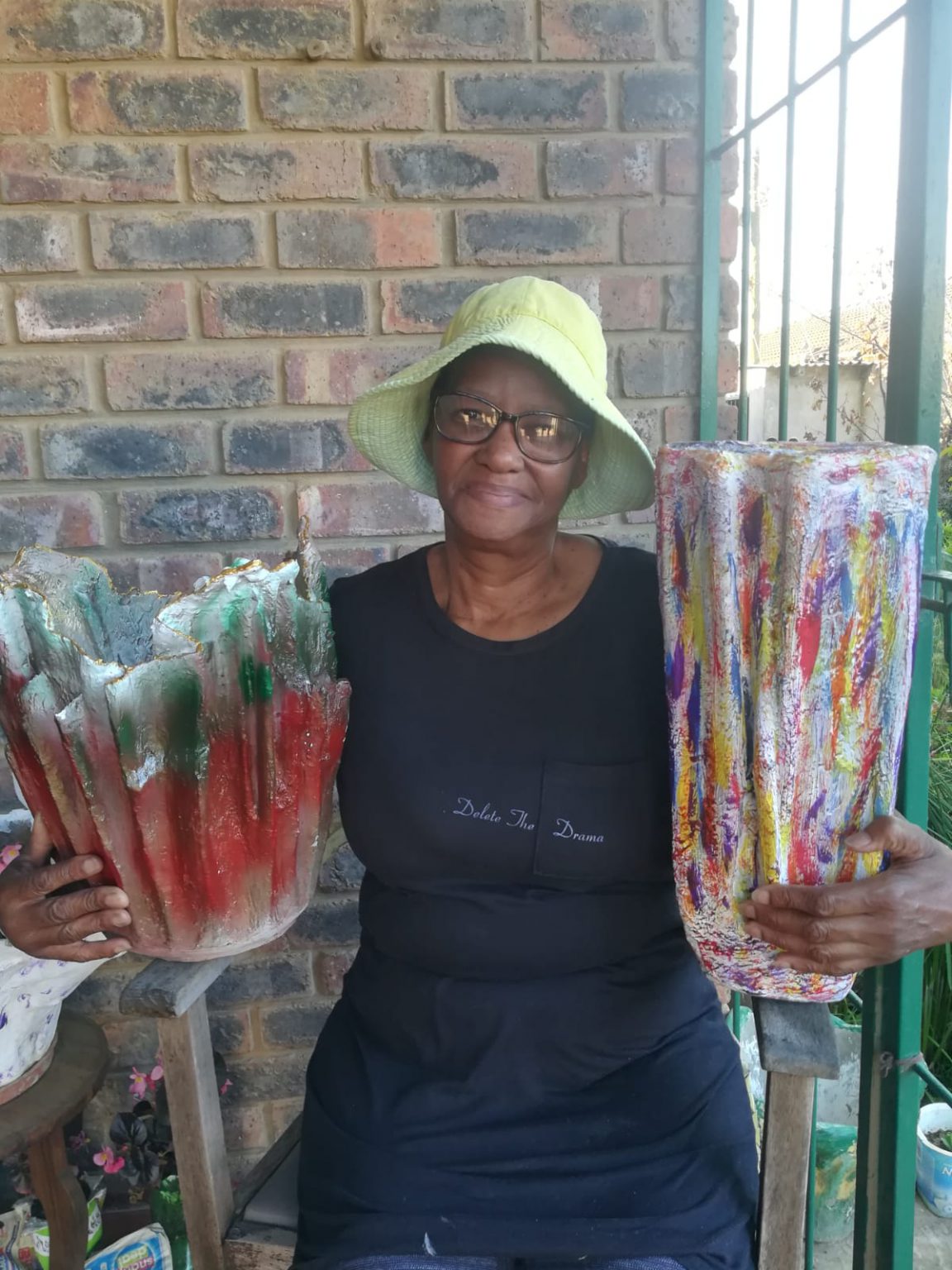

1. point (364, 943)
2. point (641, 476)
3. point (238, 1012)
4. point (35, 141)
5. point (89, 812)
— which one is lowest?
point (238, 1012)

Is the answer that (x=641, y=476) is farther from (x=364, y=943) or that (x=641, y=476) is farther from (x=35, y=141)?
(x=35, y=141)

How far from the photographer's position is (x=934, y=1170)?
193cm

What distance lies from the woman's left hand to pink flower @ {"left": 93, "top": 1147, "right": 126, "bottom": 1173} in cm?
144

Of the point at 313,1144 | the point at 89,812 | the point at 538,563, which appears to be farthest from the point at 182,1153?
the point at 538,563

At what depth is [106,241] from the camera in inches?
61.2

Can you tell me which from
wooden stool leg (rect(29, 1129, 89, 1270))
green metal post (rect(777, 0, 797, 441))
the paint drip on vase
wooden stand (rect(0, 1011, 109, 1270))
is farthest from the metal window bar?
wooden stool leg (rect(29, 1129, 89, 1270))

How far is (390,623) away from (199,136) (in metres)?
0.90

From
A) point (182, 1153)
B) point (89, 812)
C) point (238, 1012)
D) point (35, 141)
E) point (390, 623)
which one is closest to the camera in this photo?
point (89, 812)

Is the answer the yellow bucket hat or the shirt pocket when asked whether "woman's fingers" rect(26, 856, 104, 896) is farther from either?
the yellow bucket hat

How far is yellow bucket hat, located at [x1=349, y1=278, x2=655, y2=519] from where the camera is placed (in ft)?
3.72

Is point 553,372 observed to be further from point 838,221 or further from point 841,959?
point 841,959

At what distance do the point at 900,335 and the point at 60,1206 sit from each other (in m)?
1.73

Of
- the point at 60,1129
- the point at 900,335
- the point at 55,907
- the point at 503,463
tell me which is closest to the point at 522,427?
the point at 503,463

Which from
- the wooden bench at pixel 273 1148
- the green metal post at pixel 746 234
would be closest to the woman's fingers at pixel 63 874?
the wooden bench at pixel 273 1148
